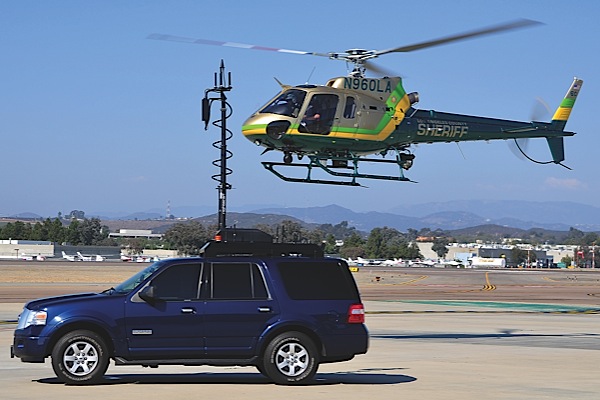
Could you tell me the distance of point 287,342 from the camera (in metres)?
14.5

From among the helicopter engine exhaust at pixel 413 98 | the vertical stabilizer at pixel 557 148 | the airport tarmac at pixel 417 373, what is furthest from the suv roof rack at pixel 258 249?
the vertical stabilizer at pixel 557 148

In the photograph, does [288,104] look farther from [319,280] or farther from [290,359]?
[290,359]

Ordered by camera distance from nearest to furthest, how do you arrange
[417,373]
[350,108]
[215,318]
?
1. [215,318]
2. [417,373]
3. [350,108]

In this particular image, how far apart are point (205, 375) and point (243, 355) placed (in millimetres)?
1752

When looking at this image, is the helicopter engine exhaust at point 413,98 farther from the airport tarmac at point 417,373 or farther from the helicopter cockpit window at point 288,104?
the airport tarmac at point 417,373

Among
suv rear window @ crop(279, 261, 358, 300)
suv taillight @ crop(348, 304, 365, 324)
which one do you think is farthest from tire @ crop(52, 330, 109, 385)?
suv taillight @ crop(348, 304, 365, 324)

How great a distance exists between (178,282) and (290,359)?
1932 mm

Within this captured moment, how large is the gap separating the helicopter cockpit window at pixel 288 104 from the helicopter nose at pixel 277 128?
10.4 inches

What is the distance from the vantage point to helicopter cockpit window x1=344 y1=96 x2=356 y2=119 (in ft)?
84.3

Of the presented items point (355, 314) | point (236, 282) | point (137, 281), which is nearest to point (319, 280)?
point (355, 314)

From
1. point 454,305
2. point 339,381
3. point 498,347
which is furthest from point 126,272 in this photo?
point 339,381

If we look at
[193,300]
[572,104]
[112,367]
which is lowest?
[112,367]

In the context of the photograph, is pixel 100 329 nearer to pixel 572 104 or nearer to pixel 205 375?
pixel 205 375

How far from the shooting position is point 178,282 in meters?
14.6
